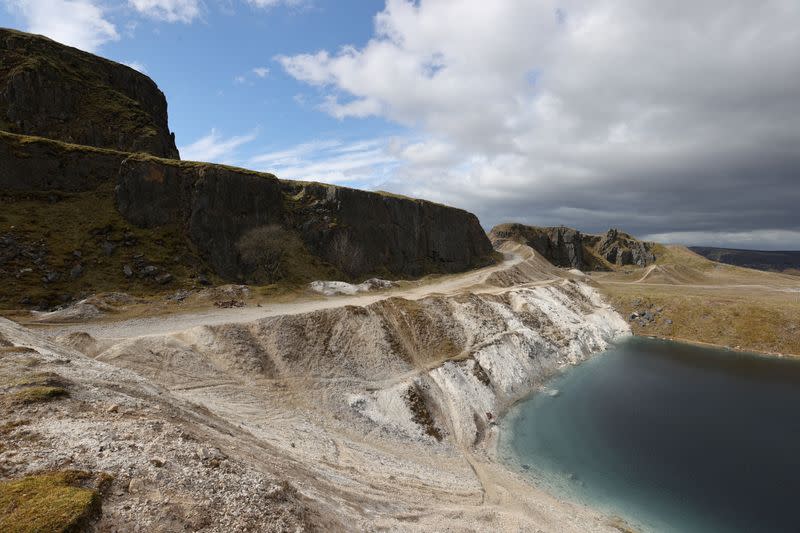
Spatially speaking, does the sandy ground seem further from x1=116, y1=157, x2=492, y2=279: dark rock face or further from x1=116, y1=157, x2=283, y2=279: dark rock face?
x1=116, y1=157, x2=492, y2=279: dark rock face

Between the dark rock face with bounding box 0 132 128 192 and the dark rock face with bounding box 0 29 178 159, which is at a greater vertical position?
the dark rock face with bounding box 0 29 178 159

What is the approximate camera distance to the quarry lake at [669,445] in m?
28.0

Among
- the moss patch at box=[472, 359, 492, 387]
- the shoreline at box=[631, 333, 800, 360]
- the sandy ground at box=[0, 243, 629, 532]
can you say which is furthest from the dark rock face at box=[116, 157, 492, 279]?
the shoreline at box=[631, 333, 800, 360]

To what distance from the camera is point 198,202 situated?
226 ft

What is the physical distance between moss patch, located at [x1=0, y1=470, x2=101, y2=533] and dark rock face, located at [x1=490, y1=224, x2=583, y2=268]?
182 m

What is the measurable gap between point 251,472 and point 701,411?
50.6m

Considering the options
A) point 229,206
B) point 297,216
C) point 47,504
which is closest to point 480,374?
point 47,504

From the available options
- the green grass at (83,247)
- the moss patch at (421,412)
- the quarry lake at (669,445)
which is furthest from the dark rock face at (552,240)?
the moss patch at (421,412)

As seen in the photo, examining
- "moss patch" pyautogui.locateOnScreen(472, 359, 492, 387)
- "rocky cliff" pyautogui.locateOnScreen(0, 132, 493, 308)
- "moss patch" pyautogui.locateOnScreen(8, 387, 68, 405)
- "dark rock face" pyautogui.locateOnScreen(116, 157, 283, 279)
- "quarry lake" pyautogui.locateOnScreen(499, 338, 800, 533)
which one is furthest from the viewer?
"dark rock face" pyautogui.locateOnScreen(116, 157, 283, 279)

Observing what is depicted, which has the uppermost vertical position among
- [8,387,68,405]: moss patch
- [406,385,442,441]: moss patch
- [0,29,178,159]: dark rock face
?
[0,29,178,159]: dark rock face

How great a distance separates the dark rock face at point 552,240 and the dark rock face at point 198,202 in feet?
445

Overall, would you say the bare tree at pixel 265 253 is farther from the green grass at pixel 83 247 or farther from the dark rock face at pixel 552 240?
the dark rock face at pixel 552 240

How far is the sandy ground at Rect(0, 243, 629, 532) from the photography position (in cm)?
1524

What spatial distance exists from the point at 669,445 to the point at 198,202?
76.6 metres
